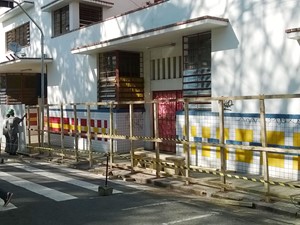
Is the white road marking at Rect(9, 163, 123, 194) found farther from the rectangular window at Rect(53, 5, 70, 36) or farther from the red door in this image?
the rectangular window at Rect(53, 5, 70, 36)

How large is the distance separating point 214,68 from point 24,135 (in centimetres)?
846

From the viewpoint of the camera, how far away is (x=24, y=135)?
16156 mm

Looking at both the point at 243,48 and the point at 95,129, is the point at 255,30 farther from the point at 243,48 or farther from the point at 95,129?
the point at 95,129

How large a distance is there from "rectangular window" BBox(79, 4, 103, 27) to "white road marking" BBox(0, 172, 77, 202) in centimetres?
864

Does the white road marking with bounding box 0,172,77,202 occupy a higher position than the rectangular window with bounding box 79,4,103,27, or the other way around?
the rectangular window with bounding box 79,4,103,27

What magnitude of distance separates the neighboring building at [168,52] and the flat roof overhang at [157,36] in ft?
0.09

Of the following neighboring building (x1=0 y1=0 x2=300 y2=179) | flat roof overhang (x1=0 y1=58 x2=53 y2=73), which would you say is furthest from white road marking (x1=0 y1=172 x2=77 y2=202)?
flat roof overhang (x1=0 y1=58 x2=53 y2=73)

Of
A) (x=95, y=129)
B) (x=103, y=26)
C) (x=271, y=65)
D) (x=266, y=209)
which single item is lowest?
(x=266, y=209)

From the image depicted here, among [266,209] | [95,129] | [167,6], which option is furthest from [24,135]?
[266,209]

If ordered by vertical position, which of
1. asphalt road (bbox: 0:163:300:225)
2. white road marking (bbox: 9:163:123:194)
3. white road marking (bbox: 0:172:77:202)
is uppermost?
white road marking (bbox: 0:172:77:202)

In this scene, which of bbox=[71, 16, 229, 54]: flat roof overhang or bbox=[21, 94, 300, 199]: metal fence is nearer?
bbox=[21, 94, 300, 199]: metal fence

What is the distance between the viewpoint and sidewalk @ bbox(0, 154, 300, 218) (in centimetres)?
750

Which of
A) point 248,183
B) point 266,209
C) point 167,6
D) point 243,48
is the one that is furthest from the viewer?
point 167,6

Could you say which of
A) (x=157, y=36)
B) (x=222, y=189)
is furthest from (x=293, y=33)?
(x=157, y=36)
